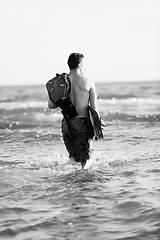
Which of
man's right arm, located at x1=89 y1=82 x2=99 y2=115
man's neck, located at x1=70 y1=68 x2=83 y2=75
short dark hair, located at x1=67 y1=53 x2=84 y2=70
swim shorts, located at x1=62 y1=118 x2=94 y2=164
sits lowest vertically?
swim shorts, located at x1=62 y1=118 x2=94 y2=164

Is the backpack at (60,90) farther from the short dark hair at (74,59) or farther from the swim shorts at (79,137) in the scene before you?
the swim shorts at (79,137)

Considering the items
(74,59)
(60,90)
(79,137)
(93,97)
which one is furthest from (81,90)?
(79,137)

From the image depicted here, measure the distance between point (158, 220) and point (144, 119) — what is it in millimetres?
12668

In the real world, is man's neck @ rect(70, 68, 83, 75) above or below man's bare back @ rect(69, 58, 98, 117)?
above

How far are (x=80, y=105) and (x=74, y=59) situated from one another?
622mm

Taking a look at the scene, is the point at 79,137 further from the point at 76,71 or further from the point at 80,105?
the point at 76,71

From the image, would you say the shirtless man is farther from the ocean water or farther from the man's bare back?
the ocean water

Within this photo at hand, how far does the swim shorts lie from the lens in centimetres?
693

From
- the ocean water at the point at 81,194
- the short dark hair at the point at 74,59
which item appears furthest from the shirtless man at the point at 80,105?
the ocean water at the point at 81,194

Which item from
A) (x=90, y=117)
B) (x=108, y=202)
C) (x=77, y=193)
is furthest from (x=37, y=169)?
(x=108, y=202)

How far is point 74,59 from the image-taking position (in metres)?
6.77

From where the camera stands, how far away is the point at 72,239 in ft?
13.7

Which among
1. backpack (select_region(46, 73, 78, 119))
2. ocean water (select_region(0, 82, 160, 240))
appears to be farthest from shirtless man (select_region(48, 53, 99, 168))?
ocean water (select_region(0, 82, 160, 240))

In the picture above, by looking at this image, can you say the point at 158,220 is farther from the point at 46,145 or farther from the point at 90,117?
the point at 46,145
